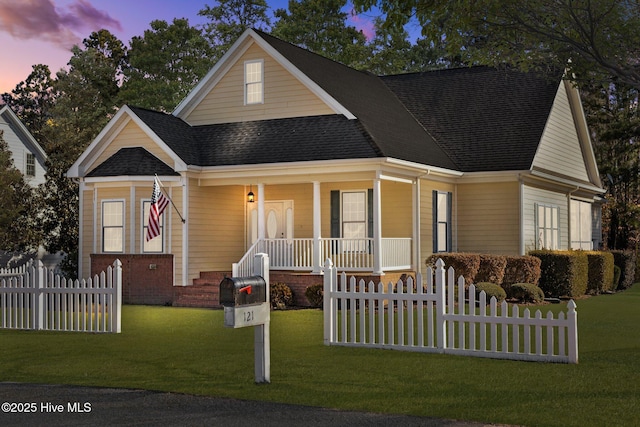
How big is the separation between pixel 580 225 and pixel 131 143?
1876cm

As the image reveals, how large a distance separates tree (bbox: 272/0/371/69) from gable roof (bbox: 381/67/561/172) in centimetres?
1501

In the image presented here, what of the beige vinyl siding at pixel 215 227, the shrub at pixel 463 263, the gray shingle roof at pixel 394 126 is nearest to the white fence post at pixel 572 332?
the shrub at pixel 463 263

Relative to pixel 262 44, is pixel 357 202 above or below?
below

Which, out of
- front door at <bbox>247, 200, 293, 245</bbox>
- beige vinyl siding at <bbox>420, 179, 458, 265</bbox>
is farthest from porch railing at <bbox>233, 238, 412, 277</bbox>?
front door at <bbox>247, 200, 293, 245</bbox>

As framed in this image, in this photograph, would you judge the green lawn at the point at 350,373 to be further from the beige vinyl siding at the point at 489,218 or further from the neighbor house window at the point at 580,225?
the neighbor house window at the point at 580,225

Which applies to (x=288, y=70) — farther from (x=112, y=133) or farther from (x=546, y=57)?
(x=546, y=57)

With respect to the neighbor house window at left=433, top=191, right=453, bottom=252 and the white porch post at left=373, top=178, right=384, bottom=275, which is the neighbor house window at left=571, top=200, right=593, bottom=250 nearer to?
the neighbor house window at left=433, top=191, right=453, bottom=252

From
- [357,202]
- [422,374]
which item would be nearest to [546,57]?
[422,374]

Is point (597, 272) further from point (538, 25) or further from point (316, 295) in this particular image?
point (538, 25)

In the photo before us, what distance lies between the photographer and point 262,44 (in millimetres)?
26672

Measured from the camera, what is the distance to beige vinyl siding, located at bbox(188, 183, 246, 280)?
25.7m

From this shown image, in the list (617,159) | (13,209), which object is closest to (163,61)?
(13,209)

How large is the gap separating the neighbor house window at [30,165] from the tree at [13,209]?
1284 cm

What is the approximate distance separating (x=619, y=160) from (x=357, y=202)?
63.5ft
